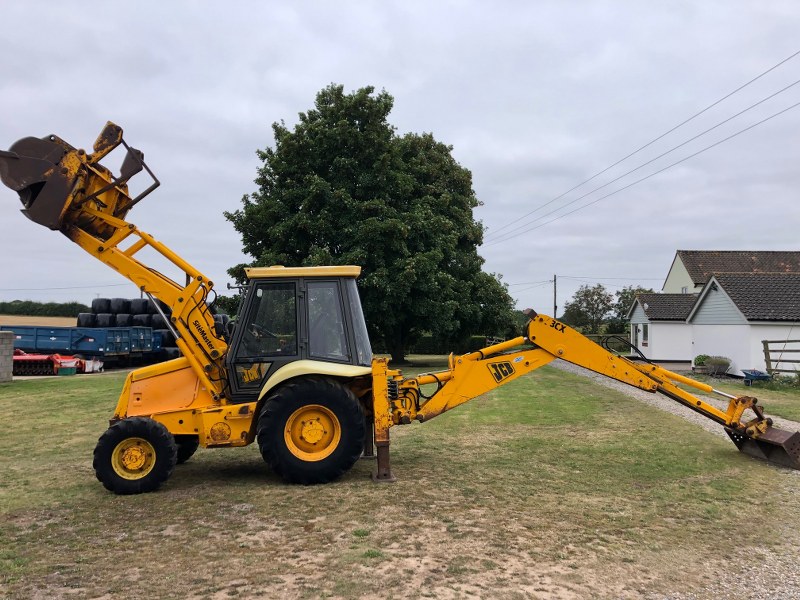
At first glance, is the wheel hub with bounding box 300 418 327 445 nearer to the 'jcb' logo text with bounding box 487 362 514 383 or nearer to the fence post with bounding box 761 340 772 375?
the 'jcb' logo text with bounding box 487 362 514 383

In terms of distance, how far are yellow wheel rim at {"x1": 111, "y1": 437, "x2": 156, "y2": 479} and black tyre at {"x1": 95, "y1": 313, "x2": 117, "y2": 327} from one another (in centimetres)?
2543

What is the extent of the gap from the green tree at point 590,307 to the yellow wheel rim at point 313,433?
57.7 meters

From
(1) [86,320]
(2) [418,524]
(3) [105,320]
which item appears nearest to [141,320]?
(3) [105,320]

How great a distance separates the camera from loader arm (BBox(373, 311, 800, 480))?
8.69m

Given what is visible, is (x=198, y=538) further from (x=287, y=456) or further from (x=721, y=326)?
(x=721, y=326)

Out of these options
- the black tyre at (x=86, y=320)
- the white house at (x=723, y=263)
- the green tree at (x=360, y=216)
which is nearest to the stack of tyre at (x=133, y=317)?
the black tyre at (x=86, y=320)

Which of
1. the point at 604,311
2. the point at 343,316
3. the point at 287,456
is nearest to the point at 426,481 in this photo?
the point at 287,456

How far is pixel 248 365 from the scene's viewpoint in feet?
26.8

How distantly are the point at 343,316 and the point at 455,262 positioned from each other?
2437cm

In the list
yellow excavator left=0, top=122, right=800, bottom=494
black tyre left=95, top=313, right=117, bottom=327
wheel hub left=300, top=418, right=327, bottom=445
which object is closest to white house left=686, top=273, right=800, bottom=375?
yellow excavator left=0, top=122, right=800, bottom=494

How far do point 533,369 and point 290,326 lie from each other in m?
3.26

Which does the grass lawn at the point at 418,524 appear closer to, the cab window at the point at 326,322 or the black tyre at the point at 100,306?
the cab window at the point at 326,322

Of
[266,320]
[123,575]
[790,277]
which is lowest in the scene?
[123,575]

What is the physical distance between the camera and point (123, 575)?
5.07 meters
